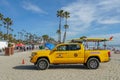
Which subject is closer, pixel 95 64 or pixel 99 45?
pixel 95 64

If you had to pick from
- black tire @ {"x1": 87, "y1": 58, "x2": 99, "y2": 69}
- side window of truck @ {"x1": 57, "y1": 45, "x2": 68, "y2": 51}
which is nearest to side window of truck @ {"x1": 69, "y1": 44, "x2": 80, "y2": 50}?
side window of truck @ {"x1": 57, "y1": 45, "x2": 68, "y2": 51}

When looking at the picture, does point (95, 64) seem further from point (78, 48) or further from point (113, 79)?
point (113, 79)

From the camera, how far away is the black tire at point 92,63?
16875mm

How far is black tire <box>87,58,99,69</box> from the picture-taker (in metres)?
16.9

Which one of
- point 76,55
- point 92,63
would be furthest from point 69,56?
point 92,63

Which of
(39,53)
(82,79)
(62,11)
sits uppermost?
(62,11)

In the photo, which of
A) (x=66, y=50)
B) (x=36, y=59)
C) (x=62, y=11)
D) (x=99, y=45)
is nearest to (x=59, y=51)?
(x=66, y=50)

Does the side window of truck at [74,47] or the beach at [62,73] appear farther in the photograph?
the side window of truck at [74,47]

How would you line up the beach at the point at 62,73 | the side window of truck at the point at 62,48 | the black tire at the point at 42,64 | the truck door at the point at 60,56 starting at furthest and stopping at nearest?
the side window of truck at the point at 62,48 → the truck door at the point at 60,56 → the black tire at the point at 42,64 → the beach at the point at 62,73

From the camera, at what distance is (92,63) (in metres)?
16.9

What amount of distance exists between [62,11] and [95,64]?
69269 mm

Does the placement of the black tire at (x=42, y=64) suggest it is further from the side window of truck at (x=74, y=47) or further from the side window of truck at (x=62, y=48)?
the side window of truck at (x=74, y=47)

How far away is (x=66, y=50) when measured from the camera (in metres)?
17.0

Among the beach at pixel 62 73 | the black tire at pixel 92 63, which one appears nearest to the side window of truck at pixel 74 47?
the black tire at pixel 92 63
